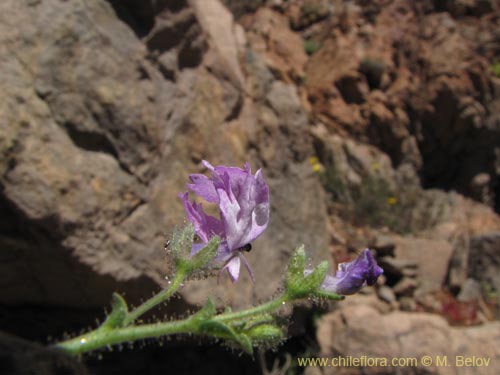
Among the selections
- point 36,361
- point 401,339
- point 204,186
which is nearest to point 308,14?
point 401,339

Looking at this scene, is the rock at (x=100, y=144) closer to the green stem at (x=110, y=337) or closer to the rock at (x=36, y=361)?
the rock at (x=36, y=361)

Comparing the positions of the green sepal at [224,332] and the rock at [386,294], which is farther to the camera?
the rock at [386,294]

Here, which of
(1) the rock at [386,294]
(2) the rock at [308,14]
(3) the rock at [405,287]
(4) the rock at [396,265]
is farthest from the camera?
(2) the rock at [308,14]

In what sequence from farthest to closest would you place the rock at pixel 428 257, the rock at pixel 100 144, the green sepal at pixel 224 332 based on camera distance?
the rock at pixel 428 257 → the rock at pixel 100 144 → the green sepal at pixel 224 332

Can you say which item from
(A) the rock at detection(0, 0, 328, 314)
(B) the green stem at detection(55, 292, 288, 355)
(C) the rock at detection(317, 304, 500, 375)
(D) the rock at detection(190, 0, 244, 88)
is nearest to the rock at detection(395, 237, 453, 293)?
(C) the rock at detection(317, 304, 500, 375)

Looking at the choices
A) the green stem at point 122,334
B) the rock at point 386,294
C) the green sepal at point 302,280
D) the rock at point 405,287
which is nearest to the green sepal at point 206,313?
the green stem at point 122,334

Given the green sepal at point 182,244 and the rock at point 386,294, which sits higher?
the green sepal at point 182,244

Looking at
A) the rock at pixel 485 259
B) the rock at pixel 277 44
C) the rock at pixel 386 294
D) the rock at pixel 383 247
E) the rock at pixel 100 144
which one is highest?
the rock at pixel 100 144

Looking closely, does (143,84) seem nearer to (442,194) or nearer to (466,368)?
(466,368)
